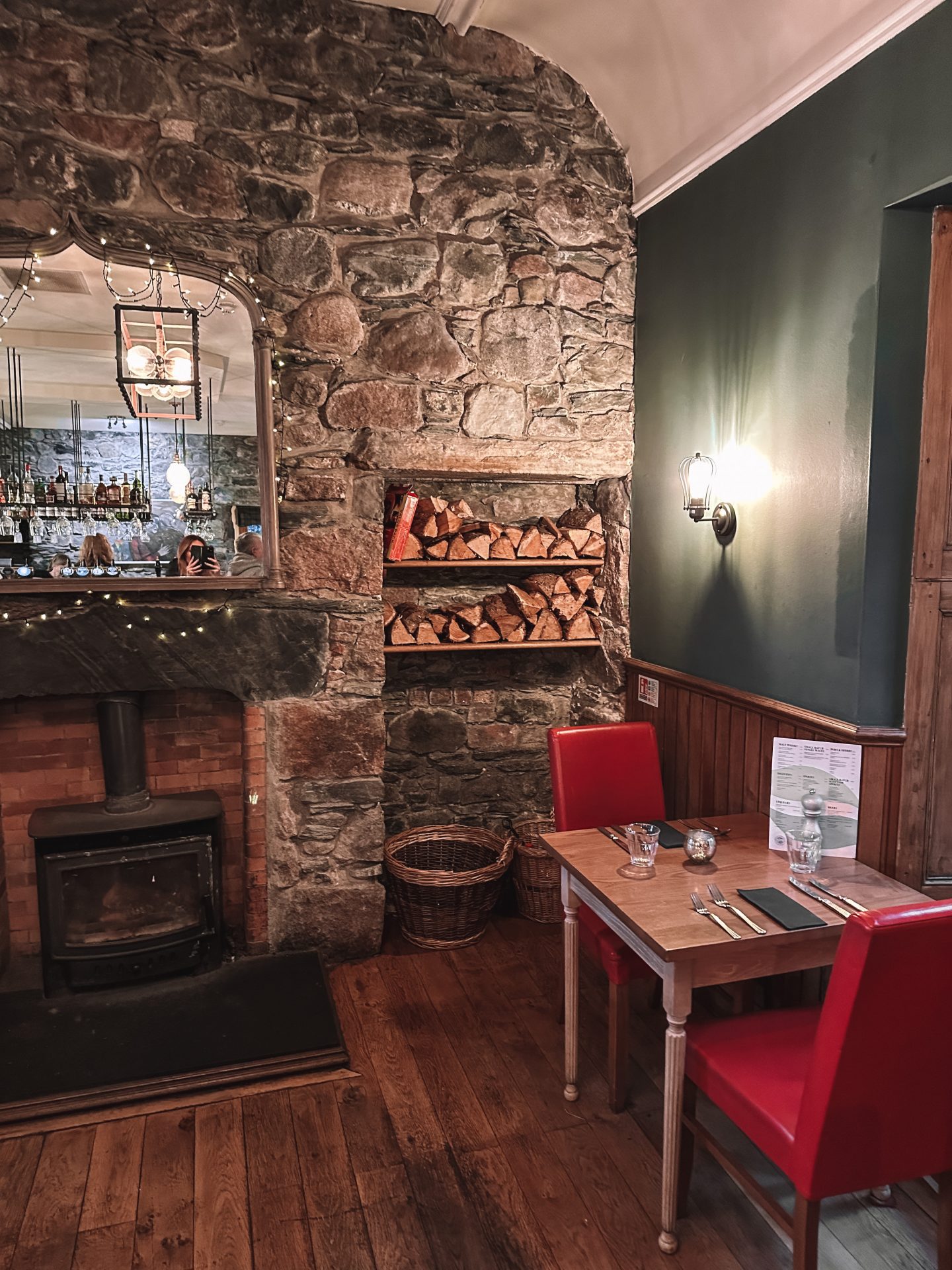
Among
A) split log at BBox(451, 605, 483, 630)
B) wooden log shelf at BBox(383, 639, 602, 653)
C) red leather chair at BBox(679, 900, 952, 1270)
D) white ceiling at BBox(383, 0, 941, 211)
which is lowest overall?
red leather chair at BBox(679, 900, 952, 1270)

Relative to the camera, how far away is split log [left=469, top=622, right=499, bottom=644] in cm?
351

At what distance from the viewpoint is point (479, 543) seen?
3.43 metres

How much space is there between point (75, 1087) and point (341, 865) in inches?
43.2

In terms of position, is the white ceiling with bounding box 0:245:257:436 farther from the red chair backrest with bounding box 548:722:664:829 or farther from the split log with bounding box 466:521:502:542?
the red chair backrest with bounding box 548:722:664:829

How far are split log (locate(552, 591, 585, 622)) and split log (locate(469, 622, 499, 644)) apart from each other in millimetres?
287

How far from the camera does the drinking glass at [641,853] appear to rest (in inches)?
86.9

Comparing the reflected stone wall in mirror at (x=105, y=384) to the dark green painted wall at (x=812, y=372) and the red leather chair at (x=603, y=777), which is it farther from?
the dark green painted wall at (x=812, y=372)

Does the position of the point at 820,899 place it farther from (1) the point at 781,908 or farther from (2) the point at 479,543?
(2) the point at 479,543

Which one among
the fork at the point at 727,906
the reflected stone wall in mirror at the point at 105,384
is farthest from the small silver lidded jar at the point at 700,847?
the reflected stone wall in mirror at the point at 105,384

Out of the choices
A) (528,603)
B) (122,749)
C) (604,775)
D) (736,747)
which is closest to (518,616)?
(528,603)

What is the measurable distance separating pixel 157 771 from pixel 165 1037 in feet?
3.11

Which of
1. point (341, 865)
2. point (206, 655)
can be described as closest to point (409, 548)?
point (206, 655)

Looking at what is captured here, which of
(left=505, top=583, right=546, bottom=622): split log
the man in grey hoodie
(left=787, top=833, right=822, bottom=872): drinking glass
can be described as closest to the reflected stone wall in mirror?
the man in grey hoodie

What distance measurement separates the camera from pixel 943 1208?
1.74 meters
